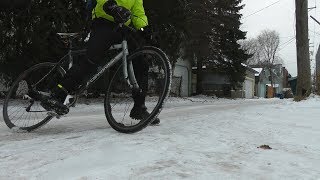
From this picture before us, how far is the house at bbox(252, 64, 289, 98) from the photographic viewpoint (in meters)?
68.2

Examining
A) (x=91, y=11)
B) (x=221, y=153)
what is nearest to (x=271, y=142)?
(x=221, y=153)

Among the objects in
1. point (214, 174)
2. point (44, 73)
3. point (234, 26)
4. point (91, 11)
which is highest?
point (234, 26)

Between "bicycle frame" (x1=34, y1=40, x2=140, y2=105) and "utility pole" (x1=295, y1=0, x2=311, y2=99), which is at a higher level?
"utility pole" (x1=295, y1=0, x2=311, y2=99)

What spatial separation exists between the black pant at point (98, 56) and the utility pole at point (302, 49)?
10718 millimetres

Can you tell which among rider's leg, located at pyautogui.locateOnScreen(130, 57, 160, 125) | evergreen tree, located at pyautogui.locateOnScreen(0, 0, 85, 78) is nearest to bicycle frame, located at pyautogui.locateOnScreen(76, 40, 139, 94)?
rider's leg, located at pyautogui.locateOnScreen(130, 57, 160, 125)

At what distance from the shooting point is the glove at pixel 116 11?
3.92 metres

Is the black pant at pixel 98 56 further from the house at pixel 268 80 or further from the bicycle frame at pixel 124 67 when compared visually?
the house at pixel 268 80

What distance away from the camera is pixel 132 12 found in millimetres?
4305

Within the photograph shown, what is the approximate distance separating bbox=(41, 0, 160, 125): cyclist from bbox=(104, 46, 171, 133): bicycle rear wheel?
0.12 metres

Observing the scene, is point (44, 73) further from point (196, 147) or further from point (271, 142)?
point (271, 142)

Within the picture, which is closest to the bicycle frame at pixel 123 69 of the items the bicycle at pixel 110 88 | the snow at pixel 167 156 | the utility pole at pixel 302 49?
the bicycle at pixel 110 88

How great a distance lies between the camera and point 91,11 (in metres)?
4.25

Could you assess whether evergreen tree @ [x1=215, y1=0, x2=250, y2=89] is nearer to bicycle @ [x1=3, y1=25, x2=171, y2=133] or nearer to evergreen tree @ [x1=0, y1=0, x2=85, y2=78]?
evergreen tree @ [x1=0, y1=0, x2=85, y2=78]

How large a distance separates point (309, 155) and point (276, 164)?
501mm
